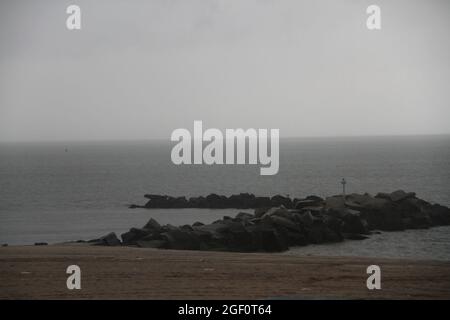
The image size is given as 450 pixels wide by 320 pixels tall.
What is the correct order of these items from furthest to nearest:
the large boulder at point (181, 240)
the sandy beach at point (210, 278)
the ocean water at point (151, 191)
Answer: the ocean water at point (151, 191) → the large boulder at point (181, 240) → the sandy beach at point (210, 278)

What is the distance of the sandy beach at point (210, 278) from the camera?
10039 millimetres

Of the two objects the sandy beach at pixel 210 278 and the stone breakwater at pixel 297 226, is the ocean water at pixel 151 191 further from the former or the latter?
the sandy beach at pixel 210 278

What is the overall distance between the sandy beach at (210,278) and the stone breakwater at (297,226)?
8.36 metres

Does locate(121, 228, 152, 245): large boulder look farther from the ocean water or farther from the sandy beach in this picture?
→ the sandy beach

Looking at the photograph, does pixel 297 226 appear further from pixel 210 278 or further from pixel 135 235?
pixel 210 278

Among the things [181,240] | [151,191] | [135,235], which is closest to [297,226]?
[181,240]

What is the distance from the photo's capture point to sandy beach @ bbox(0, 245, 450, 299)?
10.0 meters

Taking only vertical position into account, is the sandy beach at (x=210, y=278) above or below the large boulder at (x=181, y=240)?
above

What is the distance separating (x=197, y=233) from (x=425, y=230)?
38.1 ft

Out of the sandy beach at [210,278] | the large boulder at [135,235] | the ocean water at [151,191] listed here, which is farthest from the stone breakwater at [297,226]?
the sandy beach at [210,278]

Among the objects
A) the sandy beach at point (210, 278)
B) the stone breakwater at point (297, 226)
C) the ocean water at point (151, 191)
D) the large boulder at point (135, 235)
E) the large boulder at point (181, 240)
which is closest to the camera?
the sandy beach at point (210, 278)

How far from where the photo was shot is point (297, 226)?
2491cm

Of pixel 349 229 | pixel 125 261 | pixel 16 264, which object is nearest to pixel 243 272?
pixel 125 261
